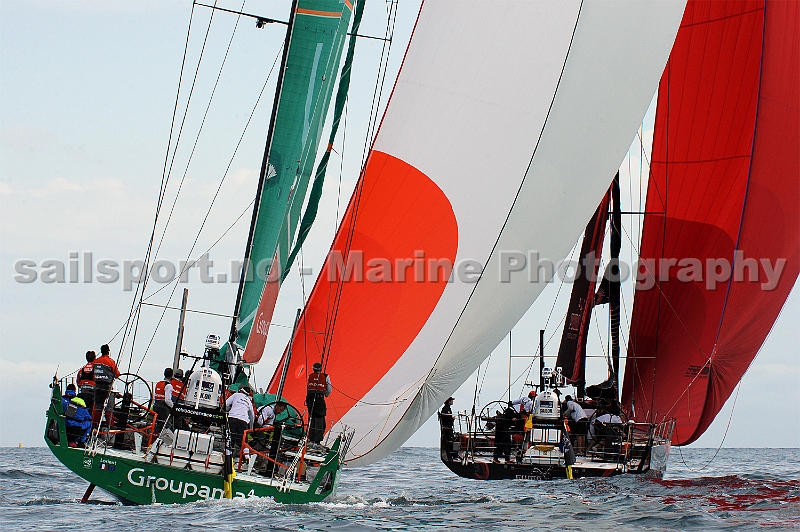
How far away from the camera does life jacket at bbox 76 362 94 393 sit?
13.3 meters

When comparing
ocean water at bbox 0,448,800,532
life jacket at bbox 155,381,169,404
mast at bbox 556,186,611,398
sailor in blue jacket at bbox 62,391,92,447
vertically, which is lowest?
ocean water at bbox 0,448,800,532

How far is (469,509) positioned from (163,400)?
14.1ft

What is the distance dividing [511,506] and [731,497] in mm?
4247

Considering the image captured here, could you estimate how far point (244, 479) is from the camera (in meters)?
12.1

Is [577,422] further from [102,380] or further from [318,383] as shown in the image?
[102,380]

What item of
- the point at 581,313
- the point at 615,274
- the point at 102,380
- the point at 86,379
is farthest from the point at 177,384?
the point at 615,274

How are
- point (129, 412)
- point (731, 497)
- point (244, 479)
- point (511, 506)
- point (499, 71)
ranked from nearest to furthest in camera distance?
point (244, 479) → point (129, 412) → point (511, 506) → point (499, 71) → point (731, 497)

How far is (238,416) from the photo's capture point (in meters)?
12.5

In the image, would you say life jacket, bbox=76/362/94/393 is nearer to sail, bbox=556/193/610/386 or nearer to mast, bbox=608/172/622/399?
sail, bbox=556/193/610/386

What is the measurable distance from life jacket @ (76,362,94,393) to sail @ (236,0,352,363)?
382cm

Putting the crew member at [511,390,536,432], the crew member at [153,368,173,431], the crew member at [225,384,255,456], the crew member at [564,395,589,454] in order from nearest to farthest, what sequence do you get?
the crew member at [225,384,255,456] < the crew member at [153,368,173,431] < the crew member at [511,390,536,432] < the crew member at [564,395,589,454]

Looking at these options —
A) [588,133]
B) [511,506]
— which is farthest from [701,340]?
[511,506]

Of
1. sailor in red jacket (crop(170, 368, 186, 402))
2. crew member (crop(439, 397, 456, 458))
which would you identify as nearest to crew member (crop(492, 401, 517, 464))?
crew member (crop(439, 397, 456, 458))

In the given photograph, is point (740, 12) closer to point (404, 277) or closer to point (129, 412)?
point (404, 277)
